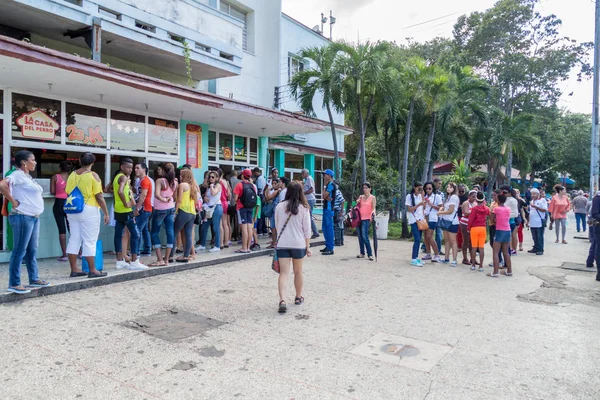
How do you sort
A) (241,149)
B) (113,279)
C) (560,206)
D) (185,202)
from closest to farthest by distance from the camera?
(113,279) < (185,202) < (241,149) < (560,206)

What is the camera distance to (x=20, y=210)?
213 inches

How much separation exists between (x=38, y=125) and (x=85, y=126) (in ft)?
3.13

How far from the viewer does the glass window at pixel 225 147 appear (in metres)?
12.8

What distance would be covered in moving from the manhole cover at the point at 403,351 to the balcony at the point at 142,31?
937cm

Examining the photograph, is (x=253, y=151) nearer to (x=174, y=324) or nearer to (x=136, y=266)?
(x=136, y=266)

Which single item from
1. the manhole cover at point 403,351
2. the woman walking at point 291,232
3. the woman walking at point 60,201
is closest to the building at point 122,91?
the woman walking at point 60,201

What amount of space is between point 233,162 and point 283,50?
721cm

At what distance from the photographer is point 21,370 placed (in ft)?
11.7

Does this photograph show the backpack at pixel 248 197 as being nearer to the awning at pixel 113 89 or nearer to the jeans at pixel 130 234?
the awning at pixel 113 89

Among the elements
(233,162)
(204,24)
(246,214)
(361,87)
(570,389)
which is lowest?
(570,389)

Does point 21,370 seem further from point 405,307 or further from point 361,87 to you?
point 361,87

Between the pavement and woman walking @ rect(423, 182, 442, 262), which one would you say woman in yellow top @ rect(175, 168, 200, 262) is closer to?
the pavement

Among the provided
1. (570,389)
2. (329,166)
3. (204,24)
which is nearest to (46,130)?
(204,24)

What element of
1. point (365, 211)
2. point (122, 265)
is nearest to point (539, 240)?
point (365, 211)
